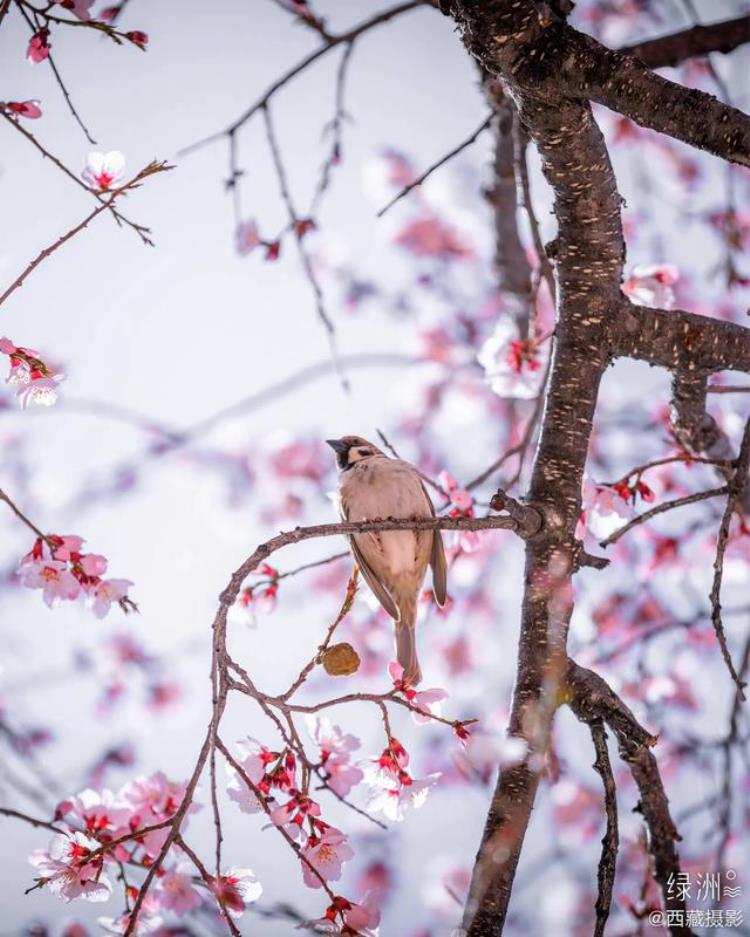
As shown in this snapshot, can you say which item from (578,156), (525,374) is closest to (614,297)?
(578,156)

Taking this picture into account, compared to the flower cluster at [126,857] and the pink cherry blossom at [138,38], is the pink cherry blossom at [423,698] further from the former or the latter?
the pink cherry blossom at [138,38]

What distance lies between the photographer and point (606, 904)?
1.72 meters

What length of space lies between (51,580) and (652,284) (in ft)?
7.09

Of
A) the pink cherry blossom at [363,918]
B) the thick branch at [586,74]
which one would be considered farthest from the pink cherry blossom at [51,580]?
the thick branch at [586,74]

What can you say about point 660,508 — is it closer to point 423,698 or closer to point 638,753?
point 638,753

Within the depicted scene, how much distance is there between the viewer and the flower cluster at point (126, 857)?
180 cm

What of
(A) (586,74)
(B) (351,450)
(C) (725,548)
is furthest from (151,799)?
(A) (586,74)

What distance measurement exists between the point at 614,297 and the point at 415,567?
4.95ft

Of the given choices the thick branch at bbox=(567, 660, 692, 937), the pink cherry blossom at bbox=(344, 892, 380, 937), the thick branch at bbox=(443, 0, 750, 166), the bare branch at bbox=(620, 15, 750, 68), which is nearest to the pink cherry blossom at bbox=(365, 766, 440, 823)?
the pink cherry blossom at bbox=(344, 892, 380, 937)

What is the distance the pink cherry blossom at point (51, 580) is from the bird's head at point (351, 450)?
1.81m

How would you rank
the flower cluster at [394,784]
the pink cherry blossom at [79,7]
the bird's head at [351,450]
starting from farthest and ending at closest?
the bird's head at [351,450] < the flower cluster at [394,784] < the pink cherry blossom at [79,7]

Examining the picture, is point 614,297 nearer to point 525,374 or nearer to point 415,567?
point 525,374

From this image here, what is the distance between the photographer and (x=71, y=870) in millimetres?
1800

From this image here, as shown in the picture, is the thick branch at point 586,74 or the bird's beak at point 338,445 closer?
the thick branch at point 586,74
